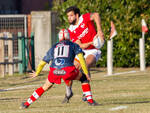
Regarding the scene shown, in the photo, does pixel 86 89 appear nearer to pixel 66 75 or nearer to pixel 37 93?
pixel 66 75

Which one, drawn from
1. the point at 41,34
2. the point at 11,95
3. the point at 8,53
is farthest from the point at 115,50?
the point at 11,95

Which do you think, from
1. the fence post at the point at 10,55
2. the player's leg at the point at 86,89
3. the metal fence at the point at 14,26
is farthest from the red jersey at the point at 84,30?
the metal fence at the point at 14,26

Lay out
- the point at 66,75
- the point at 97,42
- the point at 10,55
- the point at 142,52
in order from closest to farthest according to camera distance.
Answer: the point at 66,75
the point at 97,42
the point at 10,55
the point at 142,52

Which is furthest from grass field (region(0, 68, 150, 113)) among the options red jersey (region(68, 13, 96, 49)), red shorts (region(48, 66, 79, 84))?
red jersey (region(68, 13, 96, 49))

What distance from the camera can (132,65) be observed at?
2181 centimetres

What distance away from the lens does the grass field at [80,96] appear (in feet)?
30.2

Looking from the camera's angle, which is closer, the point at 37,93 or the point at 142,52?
the point at 37,93

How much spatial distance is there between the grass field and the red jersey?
124cm

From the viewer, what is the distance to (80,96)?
38.8 ft

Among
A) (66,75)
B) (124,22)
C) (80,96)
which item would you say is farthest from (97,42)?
(124,22)

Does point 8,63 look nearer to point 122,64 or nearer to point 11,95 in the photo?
point 122,64

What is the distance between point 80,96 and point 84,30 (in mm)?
1503

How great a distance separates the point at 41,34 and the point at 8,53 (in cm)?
204

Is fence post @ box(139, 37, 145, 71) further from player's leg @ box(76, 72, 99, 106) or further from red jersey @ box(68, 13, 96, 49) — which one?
player's leg @ box(76, 72, 99, 106)
